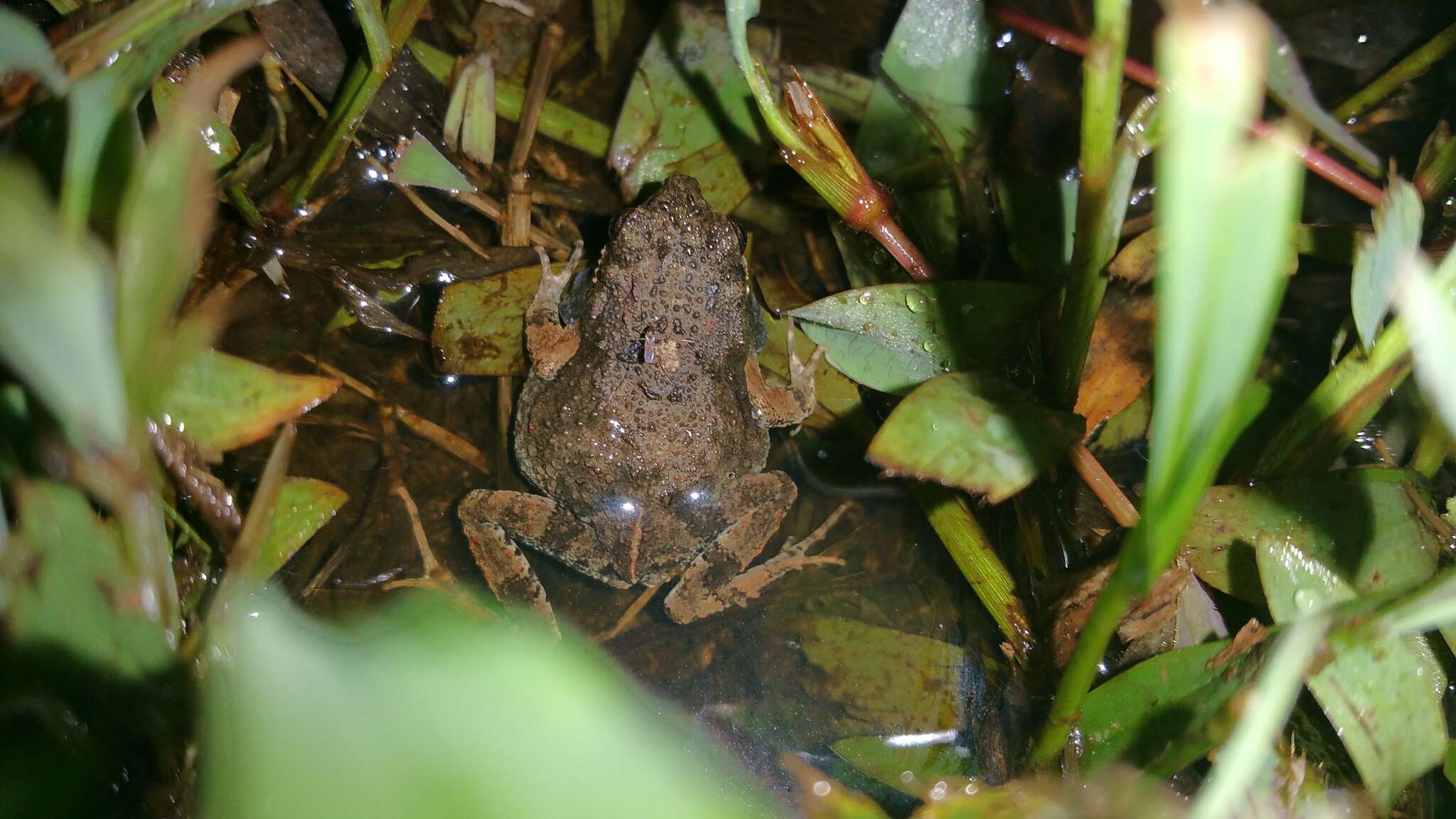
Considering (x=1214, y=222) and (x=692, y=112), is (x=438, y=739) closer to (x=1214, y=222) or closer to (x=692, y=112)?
(x=1214, y=222)

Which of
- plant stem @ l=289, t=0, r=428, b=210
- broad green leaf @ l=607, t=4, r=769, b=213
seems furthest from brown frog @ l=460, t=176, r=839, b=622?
plant stem @ l=289, t=0, r=428, b=210

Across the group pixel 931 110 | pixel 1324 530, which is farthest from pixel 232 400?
pixel 1324 530

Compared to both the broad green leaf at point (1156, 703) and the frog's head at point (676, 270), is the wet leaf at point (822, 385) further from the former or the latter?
the broad green leaf at point (1156, 703)

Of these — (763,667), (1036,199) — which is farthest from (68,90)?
(1036,199)

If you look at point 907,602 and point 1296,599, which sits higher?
point 1296,599

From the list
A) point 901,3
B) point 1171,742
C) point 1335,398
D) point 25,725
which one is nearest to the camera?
point 25,725

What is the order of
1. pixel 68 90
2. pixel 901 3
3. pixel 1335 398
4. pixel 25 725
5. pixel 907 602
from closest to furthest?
pixel 68 90 < pixel 25 725 < pixel 1335 398 < pixel 907 602 < pixel 901 3

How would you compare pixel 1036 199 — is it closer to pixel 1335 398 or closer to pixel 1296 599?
pixel 1335 398
